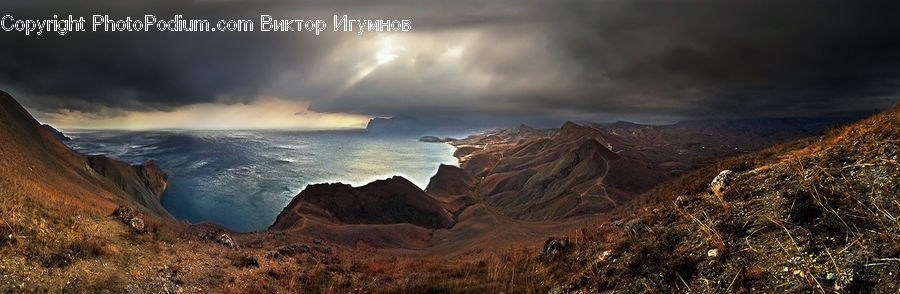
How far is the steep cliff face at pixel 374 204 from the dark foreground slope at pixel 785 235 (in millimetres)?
61902

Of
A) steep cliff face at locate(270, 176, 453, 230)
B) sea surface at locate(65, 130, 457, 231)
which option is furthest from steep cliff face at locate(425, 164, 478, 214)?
steep cliff face at locate(270, 176, 453, 230)

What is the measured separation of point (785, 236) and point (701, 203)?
3.01 m

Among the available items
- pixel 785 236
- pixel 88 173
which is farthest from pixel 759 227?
pixel 88 173

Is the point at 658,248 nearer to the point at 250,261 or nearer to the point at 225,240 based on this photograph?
the point at 250,261

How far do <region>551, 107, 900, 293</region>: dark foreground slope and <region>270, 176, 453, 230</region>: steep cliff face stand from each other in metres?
61.9

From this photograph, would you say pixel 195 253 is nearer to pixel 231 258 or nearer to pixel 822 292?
pixel 231 258

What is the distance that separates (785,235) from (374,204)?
252ft

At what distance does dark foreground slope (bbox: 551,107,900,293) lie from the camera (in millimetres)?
4129

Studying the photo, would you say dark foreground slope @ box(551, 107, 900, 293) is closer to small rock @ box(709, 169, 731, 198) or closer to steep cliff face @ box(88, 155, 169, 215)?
small rock @ box(709, 169, 731, 198)

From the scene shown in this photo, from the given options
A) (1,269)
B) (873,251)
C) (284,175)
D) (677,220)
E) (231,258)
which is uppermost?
(873,251)

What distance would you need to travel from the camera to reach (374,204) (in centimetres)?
7856

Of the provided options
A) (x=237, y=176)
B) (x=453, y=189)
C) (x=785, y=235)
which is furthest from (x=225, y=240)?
(x=237, y=176)

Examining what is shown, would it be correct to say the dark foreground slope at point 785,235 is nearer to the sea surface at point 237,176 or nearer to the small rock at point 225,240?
the small rock at point 225,240

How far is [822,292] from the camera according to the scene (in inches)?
153
